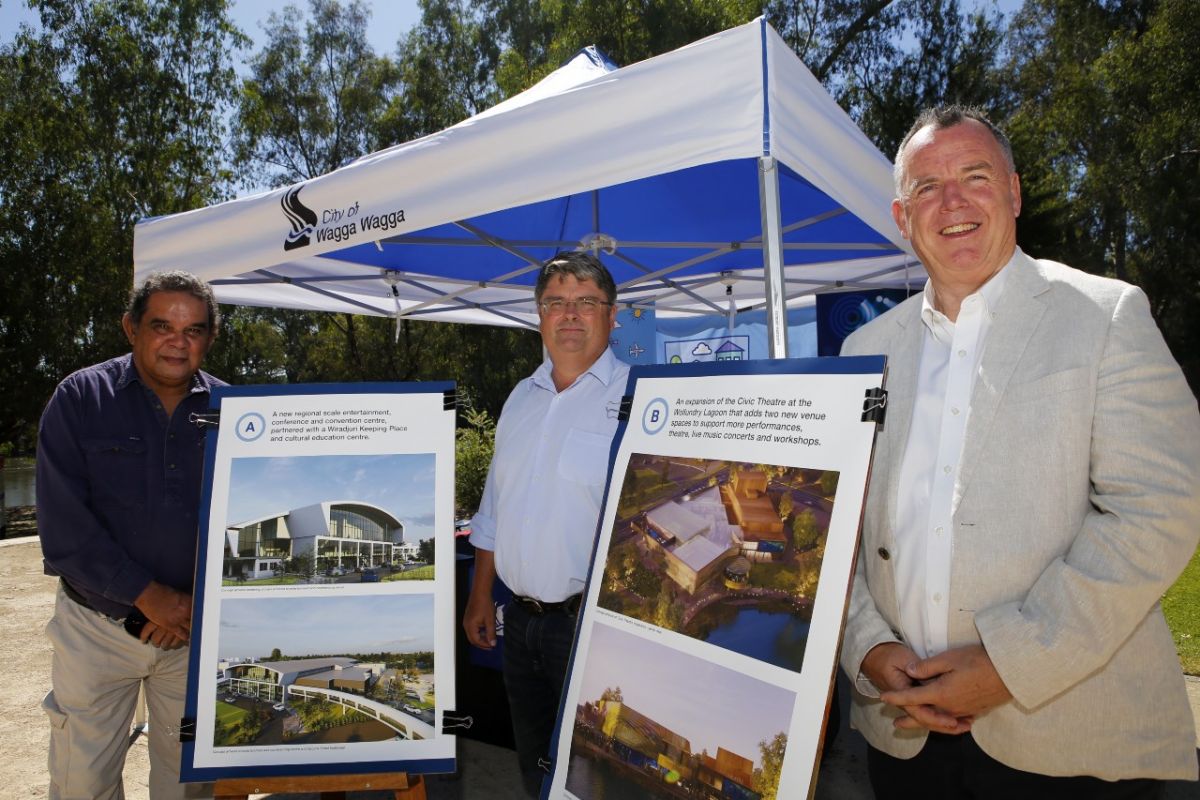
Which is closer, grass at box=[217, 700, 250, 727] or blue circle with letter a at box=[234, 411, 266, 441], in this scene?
grass at box=[217, 700, 250, 727]

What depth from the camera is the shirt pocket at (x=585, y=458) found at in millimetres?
2219

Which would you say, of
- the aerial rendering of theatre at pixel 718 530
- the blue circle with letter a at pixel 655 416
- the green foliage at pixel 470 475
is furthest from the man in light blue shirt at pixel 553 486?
the green foliage at pixel 470 475

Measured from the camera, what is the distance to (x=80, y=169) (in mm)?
17031

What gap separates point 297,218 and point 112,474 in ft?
3.46

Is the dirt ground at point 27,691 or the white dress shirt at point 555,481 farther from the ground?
the white dress shirt at point 555,481

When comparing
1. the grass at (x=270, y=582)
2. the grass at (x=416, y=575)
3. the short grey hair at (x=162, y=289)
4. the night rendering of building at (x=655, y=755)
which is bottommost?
the night rendering of building at (x=655, y=755)

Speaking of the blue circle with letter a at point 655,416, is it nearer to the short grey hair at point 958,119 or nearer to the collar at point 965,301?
the collar at point 965,301

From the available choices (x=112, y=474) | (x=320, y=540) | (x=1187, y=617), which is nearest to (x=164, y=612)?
(x=112, y=474)

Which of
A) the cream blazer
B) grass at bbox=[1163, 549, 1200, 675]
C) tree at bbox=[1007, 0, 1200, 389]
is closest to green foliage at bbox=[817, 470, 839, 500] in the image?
the cream blazer

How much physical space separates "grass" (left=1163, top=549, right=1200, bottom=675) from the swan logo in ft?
13.9

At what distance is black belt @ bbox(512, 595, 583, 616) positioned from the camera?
87.0 inches

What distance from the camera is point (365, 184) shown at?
261 centimetres

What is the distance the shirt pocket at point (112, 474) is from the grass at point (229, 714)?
722mm

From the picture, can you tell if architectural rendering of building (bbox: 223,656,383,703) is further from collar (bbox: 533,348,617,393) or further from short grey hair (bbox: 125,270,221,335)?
short grey hair (bbox: 125,270,221,335)
